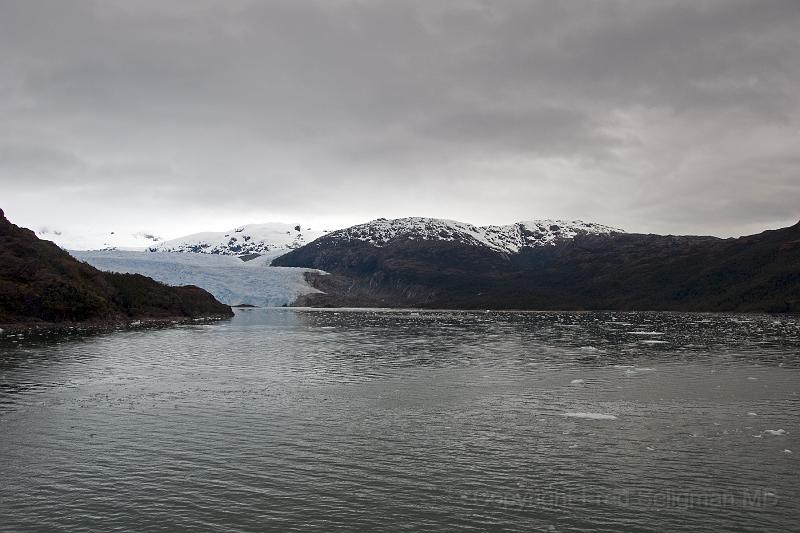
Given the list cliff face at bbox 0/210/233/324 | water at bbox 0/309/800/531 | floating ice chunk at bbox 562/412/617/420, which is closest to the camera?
water at bbox 0/309/800/531

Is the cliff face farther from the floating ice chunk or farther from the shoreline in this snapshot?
the floating ice chunk

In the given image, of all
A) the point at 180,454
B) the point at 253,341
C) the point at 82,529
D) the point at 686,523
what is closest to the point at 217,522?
the point at 82,529

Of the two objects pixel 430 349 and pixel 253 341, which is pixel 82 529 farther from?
pixel 253 341

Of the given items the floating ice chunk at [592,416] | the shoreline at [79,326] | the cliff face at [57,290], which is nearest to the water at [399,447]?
the floating ice chunk at [592,416]

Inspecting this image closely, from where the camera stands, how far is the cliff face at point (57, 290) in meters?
92.9

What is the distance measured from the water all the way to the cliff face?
49523mm

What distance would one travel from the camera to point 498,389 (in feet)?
128

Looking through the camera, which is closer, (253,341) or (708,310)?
(253,341)

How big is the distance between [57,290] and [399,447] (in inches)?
3598

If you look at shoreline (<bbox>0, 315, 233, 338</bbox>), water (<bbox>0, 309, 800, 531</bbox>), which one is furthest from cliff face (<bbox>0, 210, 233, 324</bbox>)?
water (<bbox>0, 309, 800, 531</bbox>)

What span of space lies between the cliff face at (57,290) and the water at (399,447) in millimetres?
49523

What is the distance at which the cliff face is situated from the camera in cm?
9288

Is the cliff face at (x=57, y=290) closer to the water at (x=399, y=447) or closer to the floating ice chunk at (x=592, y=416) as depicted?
the water at (x=399, y=447)

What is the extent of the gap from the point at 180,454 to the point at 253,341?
5522cm
